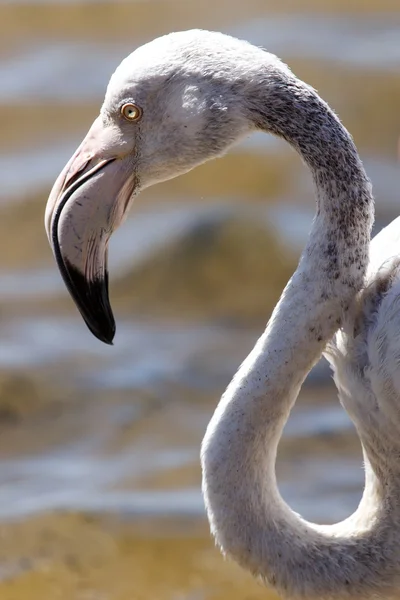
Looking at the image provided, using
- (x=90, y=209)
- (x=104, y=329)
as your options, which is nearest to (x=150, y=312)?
(x=104, y=329)

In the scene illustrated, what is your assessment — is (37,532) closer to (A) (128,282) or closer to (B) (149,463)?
(B) (149,463)

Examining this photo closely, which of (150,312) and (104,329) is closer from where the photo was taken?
(104,329)

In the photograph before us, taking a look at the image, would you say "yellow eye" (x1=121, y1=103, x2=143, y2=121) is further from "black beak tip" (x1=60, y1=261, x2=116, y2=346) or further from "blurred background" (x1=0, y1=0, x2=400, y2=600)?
"blurred background" (x1=0, y1=0, x2=400, y2=600)

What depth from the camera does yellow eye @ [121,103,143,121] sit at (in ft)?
A: 9.95

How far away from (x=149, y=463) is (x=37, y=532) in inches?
24.1

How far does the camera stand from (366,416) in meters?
3.20

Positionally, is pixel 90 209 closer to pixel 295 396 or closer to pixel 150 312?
pixel 295 396

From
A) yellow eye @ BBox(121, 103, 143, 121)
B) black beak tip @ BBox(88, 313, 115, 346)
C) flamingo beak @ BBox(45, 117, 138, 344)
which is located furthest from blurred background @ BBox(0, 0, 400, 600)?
yellow eye @ BBox(121, 103, 143, 121)

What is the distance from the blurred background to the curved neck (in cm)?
104

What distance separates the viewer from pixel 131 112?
3047 mm

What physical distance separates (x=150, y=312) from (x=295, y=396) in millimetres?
2845

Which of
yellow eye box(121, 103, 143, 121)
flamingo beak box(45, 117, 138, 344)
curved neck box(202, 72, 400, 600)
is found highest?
yellow eye box(121, 103, 143, 121)

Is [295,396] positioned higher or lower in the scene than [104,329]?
lower

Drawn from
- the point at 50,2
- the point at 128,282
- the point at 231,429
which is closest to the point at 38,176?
the point at 128,282
